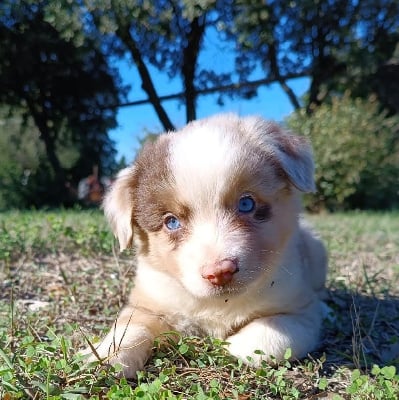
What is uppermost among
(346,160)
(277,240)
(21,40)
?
(21,40)

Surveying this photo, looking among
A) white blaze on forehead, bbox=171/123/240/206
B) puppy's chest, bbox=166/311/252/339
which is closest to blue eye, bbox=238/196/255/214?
white blaze on forehead, bbox=171/123/240/206

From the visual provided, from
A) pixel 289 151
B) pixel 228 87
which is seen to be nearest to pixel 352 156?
pixel 228 87

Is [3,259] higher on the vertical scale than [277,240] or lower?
lower

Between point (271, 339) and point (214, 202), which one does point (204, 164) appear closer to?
point (214, 202)

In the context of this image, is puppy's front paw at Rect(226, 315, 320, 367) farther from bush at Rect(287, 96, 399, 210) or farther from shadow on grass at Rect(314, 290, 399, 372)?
bush at Rect(287, 96, 399, 210)

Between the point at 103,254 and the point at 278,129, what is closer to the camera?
the point at 278,129

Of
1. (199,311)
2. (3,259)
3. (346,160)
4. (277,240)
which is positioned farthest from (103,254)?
(346,160)

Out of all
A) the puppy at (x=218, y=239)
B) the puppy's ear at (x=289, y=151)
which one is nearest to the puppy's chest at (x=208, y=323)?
the puppy at (x=218, y=239)

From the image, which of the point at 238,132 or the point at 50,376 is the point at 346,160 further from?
the point at 50,376
